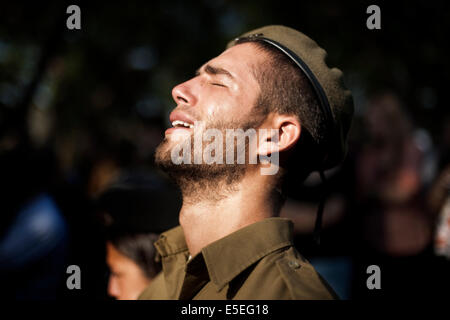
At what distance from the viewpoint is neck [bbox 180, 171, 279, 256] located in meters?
1.83

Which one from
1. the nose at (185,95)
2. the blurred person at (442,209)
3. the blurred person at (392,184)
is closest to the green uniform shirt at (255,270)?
the nose at (185,95)

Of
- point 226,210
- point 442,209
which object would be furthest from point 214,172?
point 442,209

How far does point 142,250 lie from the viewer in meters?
2.69

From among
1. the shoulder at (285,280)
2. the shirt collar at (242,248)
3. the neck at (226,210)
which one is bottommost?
the shoulder at (285,280)

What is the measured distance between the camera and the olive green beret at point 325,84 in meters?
1.92

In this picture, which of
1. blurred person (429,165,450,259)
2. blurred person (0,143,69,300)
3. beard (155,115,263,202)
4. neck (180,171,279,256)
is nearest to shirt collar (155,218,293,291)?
neck (180,171,279,256)

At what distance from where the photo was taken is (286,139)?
6.24ft

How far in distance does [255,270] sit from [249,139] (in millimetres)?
544

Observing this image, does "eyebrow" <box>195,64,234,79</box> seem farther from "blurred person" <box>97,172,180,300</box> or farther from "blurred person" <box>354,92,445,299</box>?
"blurred person" <box>354,92,445,299</box>

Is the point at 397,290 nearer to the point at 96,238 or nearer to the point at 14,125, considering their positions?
the point at 96,238

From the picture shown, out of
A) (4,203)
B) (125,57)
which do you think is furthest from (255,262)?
(125,57)

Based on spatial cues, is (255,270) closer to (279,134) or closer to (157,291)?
(279,134)

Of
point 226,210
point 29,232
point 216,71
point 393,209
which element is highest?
point 216,71

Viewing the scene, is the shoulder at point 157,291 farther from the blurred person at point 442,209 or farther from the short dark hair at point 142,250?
the blurred person at point 442,209
